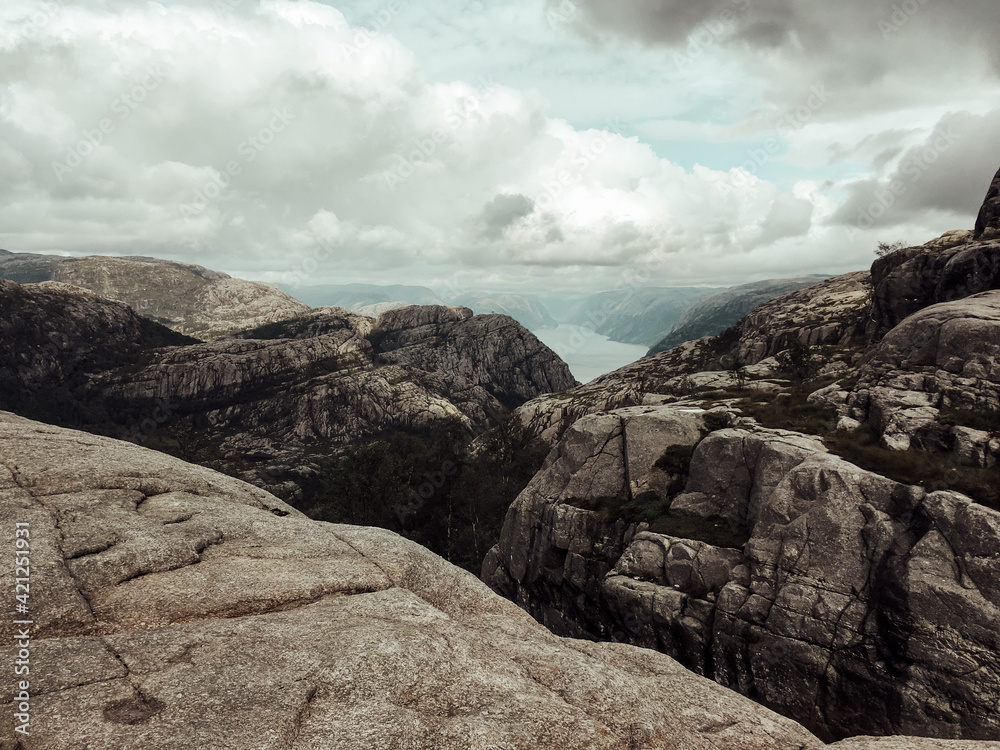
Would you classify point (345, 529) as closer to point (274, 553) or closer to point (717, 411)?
point (274, 553)

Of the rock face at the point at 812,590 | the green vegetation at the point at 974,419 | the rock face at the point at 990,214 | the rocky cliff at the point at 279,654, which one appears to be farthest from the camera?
the rock face at the point at 990,214

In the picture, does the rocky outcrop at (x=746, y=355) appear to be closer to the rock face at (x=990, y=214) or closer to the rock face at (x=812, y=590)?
the rock face at (x=990, y=214)

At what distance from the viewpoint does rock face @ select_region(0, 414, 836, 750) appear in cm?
1423

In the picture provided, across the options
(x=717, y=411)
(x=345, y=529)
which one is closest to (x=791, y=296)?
(x=717, y=411)

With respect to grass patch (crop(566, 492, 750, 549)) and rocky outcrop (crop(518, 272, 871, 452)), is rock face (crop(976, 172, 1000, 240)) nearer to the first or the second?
rocky outcrop (crop(518, 272, 871, 452))

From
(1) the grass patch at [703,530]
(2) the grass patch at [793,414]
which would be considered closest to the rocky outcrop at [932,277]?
(2) the grass patch at [793,414]

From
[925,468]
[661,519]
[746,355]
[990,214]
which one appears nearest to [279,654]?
[661,519]

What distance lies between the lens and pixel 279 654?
1716 centimetres

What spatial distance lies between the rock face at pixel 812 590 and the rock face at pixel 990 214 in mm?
73297

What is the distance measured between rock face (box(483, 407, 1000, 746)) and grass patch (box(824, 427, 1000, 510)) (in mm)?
1619

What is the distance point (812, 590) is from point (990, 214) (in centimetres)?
9148

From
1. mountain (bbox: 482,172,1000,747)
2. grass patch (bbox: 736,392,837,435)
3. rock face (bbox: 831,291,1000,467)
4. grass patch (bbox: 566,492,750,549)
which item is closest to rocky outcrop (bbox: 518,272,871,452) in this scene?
grass patch (bbox: 736,392,837,435)

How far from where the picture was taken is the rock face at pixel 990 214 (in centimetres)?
7538

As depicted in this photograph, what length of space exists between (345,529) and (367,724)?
18.8 m
